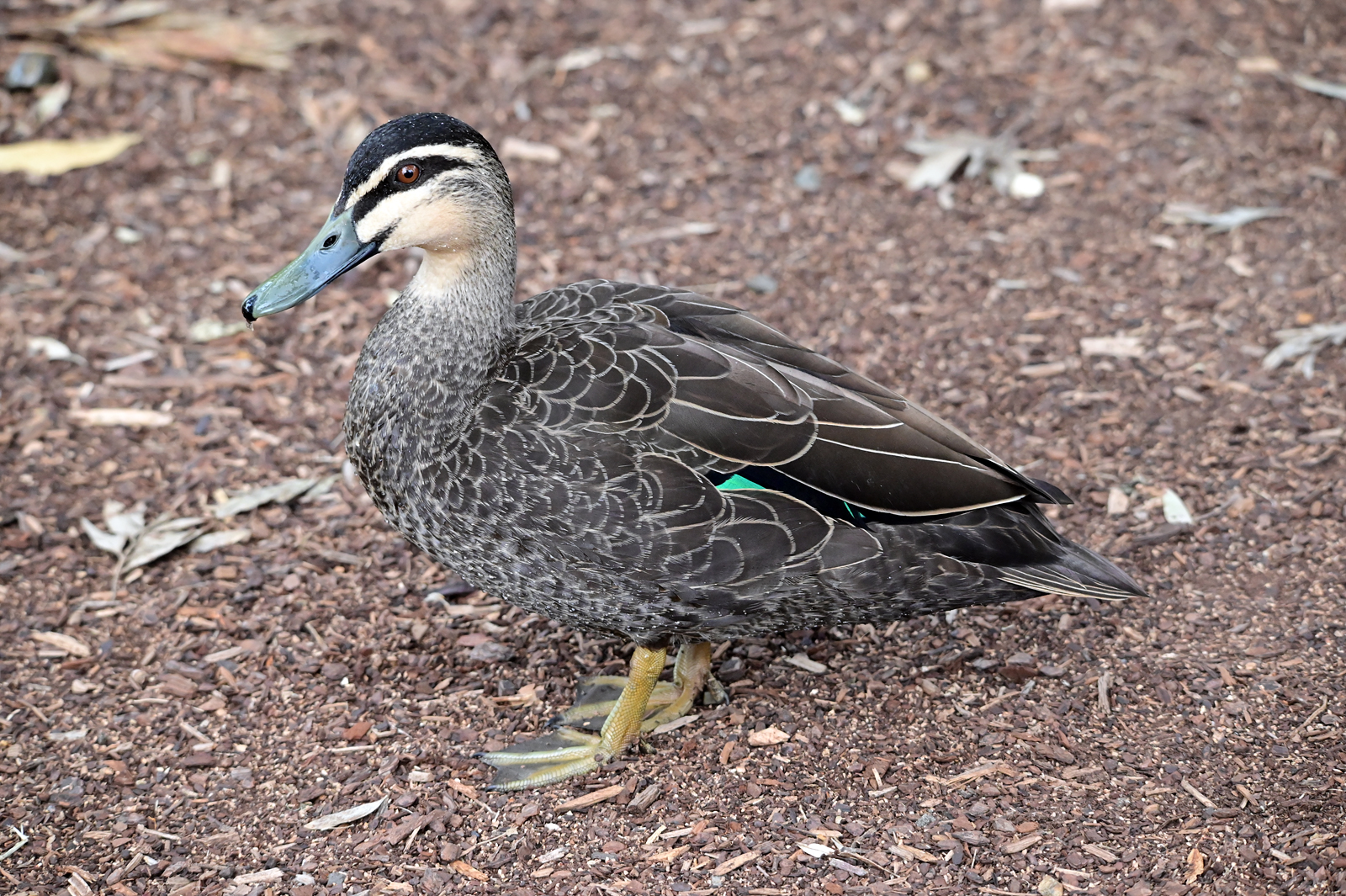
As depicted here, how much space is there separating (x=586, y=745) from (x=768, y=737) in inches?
22.1

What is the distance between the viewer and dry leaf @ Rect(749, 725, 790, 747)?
3842 mm

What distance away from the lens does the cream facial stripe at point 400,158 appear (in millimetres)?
3619

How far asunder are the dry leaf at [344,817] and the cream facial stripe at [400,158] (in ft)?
5.74

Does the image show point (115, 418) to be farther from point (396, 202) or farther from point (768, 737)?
point (768, 737)

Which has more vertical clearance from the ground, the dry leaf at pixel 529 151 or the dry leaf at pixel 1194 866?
the dry leaf at pixel 529 151

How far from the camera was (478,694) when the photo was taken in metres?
4.12

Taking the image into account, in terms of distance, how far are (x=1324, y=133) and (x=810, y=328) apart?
295 centimetres

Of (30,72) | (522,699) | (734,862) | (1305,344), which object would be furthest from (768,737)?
(30,72)

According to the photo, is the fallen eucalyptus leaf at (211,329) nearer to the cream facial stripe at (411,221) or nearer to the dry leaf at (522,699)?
the cream facial stripe at (411,221)

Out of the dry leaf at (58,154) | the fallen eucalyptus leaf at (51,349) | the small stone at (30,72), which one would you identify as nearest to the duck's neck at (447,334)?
the fallen eucalyptus leaf at (51,349)

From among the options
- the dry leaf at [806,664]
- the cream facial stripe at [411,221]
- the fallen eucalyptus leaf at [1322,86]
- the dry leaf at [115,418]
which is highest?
the cream facial stripe at [411,221]

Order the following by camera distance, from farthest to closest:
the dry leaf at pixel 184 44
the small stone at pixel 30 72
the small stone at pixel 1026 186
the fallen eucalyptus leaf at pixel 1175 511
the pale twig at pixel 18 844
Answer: the dry leaf at pixel 184 44, the small stone at pixel 30 72, the small stone at pixel 1026 186, the fallen eucalyptus leaf at pixel 1175 511, the pale twig at pixel 18 844

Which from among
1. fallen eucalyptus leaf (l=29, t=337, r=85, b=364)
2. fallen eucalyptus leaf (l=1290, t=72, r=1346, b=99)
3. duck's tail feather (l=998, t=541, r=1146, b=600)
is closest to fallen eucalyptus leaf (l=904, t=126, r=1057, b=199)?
fallen eucalyptus leaf (l=1290, t=72, r=1346, b=99)

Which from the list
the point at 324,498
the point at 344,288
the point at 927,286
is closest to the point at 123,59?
the point at 344,288
